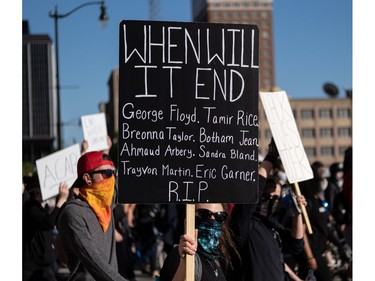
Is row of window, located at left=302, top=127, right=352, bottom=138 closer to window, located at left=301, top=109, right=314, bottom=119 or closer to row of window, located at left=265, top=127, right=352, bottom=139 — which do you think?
row of window, located at left=265, top=127, right=352, bottom=139

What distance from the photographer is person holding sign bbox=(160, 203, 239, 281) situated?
4910 millimetres

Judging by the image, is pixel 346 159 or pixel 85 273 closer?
pixel 85 273

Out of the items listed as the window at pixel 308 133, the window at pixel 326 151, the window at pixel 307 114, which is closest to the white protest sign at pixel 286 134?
the window at pixel 307 114

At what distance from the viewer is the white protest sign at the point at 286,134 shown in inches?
299

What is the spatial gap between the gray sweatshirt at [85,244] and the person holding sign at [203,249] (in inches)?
23.7

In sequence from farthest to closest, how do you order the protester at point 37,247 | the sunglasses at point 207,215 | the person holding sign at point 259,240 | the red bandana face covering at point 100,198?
the protester at point 37,247, the person holding sign at point 259,240, the red bandana face covering at point 100,198, the sunglasses at point 207,215

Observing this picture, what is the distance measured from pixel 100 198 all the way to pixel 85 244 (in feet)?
1.26

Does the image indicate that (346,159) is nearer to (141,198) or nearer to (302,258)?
(302,258)

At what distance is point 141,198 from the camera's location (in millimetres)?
5133

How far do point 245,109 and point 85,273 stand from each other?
1445 mm

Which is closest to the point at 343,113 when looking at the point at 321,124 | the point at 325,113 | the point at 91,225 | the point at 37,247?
the point at 325,113

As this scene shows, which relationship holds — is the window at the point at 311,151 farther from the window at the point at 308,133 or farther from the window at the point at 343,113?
the window at the point at 343,113

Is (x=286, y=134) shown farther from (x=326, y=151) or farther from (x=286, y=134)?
(x=326, y=151)

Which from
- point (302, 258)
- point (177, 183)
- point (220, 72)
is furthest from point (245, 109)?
point (302, 258)
